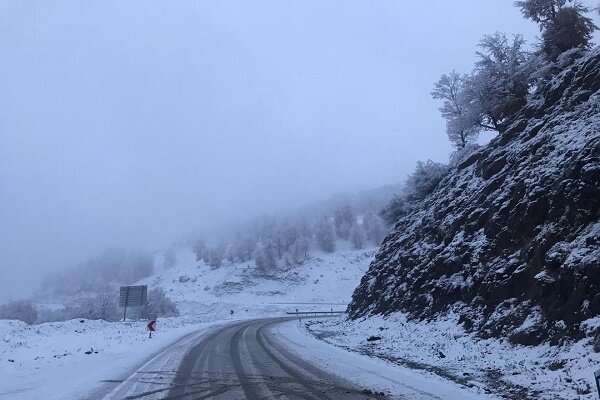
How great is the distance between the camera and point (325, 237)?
525 ft

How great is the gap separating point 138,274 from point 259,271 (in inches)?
3073

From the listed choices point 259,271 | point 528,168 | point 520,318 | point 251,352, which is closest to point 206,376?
point 251,352

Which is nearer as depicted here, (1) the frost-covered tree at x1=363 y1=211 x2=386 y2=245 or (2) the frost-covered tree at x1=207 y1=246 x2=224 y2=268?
(1) the frost-covered tree at x1=363 y1=211 x2=386 y2=245

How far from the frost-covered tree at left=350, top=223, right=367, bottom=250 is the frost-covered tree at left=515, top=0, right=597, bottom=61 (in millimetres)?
129194

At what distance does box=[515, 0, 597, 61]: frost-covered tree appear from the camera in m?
27.8

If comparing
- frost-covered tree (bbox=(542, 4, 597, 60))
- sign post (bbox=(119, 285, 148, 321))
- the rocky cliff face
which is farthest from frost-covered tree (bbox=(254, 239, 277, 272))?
frost-covered tree (bbox=(542, 4, 597, 60))

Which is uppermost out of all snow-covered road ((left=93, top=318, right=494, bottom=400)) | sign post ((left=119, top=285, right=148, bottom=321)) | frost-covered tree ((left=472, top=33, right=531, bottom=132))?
frost-covered tree ((left=472, top=33, right=531, bottom=132))

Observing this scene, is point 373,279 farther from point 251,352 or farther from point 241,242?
point 241,242

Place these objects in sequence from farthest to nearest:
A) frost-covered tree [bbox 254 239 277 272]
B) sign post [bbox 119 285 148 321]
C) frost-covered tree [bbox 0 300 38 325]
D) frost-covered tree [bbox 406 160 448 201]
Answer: frost-covered tree [bbox 254 239 277 272] → frost-covered tree [bbox 0 300 38 325] → sign post [bbox 119 285 148 321] → frost-covered tree [bbox 406 160 448 201]

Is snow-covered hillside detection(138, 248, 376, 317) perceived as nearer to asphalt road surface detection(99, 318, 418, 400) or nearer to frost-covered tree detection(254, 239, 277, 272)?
frost-covered tree detection(254, 239, 277, 272)

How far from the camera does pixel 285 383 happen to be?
38.3ft

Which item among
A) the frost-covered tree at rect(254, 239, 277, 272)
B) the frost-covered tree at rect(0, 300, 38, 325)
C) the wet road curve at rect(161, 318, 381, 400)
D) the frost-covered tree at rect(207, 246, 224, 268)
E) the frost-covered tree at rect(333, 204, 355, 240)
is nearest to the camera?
the wet road curve at rect(161, 318, 381, 400)

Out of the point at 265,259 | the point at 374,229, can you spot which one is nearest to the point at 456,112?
the point at 265,259

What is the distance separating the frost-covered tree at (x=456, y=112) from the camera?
125ft
